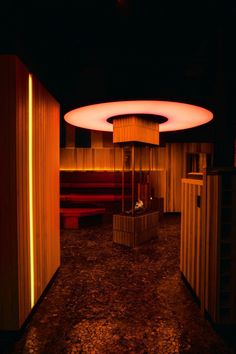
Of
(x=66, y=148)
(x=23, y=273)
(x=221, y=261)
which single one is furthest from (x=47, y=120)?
(x=66, y=148)

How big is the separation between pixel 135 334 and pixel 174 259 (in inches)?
87.3

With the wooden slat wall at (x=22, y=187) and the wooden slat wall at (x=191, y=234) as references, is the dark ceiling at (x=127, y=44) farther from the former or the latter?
the wooden slat wall at (x=191, y=234)

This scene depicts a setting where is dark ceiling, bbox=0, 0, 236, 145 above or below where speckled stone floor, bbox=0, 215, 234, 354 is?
above

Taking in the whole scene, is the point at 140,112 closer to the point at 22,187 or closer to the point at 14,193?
the point at 22,187

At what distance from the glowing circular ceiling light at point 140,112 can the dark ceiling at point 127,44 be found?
0.17m

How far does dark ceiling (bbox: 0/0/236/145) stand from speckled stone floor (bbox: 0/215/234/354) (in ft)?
8.89

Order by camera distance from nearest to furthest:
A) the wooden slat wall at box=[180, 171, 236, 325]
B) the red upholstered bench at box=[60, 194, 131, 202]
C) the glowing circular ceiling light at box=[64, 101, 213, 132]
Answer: the wooden slat wall at box=[180, 171, 236, 325], the glowing circular ceiling light at box=[64, 101, 213, 132], the red upholstered bench at box=[60, 194, 131, 202]

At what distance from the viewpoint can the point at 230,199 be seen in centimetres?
227

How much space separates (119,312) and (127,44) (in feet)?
13.5

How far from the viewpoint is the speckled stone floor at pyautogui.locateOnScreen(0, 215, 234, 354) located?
2121 millimetres

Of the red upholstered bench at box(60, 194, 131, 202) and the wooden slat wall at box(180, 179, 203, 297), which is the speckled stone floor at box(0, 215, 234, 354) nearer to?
the wooden slat wall at box(180, 179, 203, 297)

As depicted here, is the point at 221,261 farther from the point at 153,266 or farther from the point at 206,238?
the point at 153,266

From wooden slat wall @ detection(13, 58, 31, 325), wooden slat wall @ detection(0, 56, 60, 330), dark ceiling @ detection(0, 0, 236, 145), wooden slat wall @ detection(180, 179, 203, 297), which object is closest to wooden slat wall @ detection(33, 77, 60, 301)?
wooden slat wall @ detection(0, 56, 60, 330)

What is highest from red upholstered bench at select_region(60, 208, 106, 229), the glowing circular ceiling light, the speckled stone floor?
the glowing circular ceiling light
